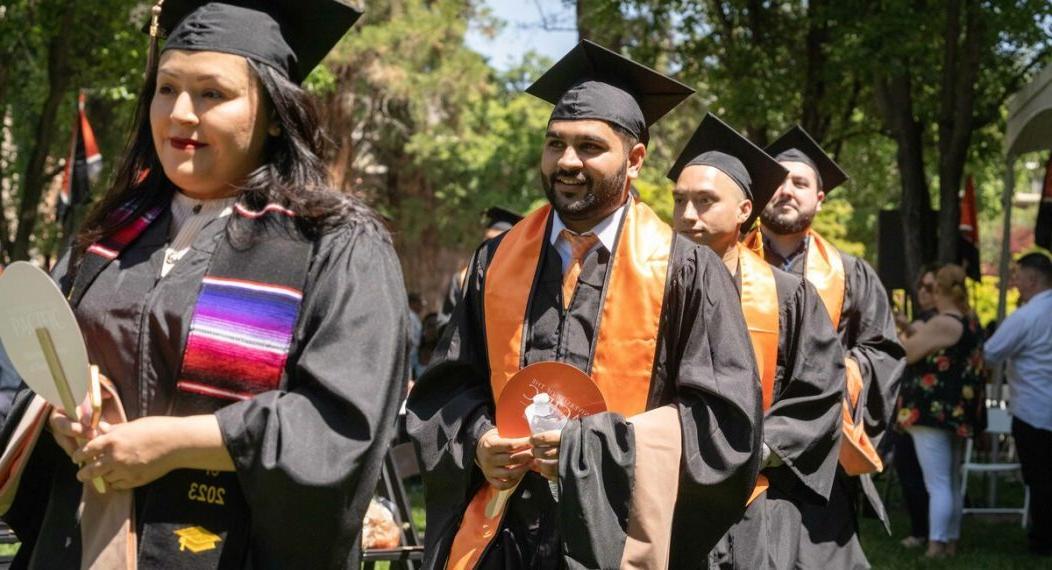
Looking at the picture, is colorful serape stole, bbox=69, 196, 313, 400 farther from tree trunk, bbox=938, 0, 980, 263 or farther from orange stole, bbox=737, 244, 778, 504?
tree trunk, bbox=938, 0, 980, 263

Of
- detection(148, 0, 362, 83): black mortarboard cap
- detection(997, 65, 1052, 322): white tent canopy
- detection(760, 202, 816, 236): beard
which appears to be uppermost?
detection(997, 65, 1052, 322): white tent canopy

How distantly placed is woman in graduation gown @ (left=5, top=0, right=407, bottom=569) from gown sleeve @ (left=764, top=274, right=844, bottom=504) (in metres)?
2.20

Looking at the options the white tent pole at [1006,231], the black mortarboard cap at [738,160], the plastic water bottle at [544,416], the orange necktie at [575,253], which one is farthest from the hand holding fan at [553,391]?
the white tent pole at [1006,231]

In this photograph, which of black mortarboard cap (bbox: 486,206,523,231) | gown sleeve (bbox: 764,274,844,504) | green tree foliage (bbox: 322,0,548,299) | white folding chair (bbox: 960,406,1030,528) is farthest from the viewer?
green tree foliage (bbox: 322,0,548,299)

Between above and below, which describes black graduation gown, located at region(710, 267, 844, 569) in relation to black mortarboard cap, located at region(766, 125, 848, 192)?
below

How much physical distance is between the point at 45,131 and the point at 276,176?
1299cm

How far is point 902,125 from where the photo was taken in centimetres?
1405

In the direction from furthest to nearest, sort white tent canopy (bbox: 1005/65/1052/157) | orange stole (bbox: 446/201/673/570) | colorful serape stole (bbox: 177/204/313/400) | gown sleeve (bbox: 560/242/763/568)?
white tent canopy (bbox: 1005/65/1052/157) < orange stole (bbox: 446/201/673/570) < gown sleeve (bbox: 560/242/763/568) < colorful serape stole (bbox: 177/204/313/400)

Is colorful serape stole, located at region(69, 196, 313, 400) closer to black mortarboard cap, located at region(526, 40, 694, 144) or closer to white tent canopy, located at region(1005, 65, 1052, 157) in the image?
black mortarboard cap, located at region(526, 40, 694, 144)

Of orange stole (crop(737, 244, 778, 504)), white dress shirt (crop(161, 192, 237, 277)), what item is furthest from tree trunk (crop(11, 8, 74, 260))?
white dress shirt (crop(161, 192, 237, 277))

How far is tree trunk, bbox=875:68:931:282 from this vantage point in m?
14.0

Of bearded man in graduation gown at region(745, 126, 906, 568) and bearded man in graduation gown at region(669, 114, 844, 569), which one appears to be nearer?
bearded man in graduation gown at region(669, 114, 844, 569)

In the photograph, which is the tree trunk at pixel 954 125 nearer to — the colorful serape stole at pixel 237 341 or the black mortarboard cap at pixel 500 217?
the black mortarboard cap at pixel 500 217

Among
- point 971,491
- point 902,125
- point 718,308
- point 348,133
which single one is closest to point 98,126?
point 348,133
